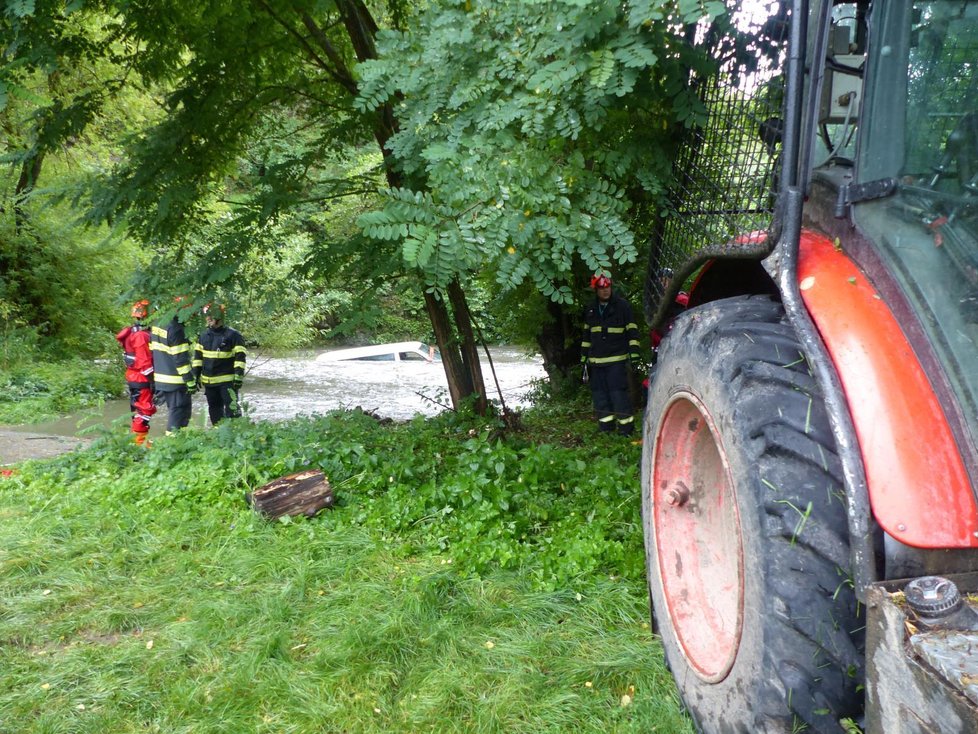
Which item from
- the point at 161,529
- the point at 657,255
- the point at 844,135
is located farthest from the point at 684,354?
the point at 161,529

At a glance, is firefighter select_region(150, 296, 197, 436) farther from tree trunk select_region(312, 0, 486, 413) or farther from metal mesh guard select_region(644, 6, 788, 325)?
metal mesh guard select_region(644, 6, 788, 325)

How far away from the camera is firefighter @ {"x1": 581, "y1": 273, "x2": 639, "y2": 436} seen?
8.38 m

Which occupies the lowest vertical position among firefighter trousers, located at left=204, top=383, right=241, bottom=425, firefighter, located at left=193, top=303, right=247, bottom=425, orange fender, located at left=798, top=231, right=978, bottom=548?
firefighter trousers, located at left=204, top=383, right=241, bottom=425

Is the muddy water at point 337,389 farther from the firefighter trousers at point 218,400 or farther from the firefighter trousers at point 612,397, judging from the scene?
the firefighter trousers at point 612,397

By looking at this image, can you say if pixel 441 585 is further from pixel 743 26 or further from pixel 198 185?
pixel 198 185

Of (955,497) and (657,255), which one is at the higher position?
(657,255)

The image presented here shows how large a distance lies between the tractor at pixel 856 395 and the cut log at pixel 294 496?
3.05 metres

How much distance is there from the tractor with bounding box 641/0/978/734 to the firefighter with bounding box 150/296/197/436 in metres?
7.33

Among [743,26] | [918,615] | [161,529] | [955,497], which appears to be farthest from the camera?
[161,529]

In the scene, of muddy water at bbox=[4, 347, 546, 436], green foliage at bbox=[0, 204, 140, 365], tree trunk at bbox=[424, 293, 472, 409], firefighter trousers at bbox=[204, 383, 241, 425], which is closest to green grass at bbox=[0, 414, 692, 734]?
tree trunk at bbox=[424, 293, 472, 409]

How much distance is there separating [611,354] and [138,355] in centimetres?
580

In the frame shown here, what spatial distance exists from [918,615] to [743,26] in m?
2.33

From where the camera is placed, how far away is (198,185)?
598cm

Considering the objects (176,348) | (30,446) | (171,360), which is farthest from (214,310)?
(30,446)
